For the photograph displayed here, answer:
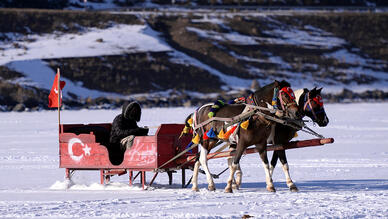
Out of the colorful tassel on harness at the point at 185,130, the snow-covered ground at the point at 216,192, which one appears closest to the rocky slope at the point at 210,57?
the snow-covered ground at the point at 216,192

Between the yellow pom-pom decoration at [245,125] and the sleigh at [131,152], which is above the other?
the yellow pom-pom decoration at [245,125]

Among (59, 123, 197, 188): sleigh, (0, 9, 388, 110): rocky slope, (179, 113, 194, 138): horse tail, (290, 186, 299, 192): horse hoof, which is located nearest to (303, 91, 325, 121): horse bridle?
(290, 186, 299, 192): horse hoof

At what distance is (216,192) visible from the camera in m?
13.1

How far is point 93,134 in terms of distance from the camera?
46.3 feet

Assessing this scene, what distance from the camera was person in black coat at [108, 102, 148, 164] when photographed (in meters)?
14.0

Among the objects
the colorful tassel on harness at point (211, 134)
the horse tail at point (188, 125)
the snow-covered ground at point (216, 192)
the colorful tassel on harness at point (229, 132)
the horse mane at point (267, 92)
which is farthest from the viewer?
the horse tail at point (188, 125)

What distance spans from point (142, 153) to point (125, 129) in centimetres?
91

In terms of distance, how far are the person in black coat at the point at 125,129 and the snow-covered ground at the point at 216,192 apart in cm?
78

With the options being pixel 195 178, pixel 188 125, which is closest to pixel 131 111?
pixel 188 125

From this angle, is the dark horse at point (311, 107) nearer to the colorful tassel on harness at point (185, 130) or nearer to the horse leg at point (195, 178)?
the horse leg at point (195, 178)

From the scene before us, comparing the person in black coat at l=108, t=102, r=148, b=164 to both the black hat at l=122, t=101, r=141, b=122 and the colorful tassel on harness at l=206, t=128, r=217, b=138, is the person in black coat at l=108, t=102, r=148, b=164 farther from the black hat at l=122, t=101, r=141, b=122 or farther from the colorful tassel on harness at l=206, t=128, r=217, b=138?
the colorful tassel on harness at l=206, t=128, r=217, b=138

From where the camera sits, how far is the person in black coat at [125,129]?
14039mm

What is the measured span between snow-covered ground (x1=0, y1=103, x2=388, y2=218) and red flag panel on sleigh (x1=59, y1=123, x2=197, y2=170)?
47 centimetres

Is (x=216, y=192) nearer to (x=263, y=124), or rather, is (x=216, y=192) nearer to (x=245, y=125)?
(x=245, y=125)
